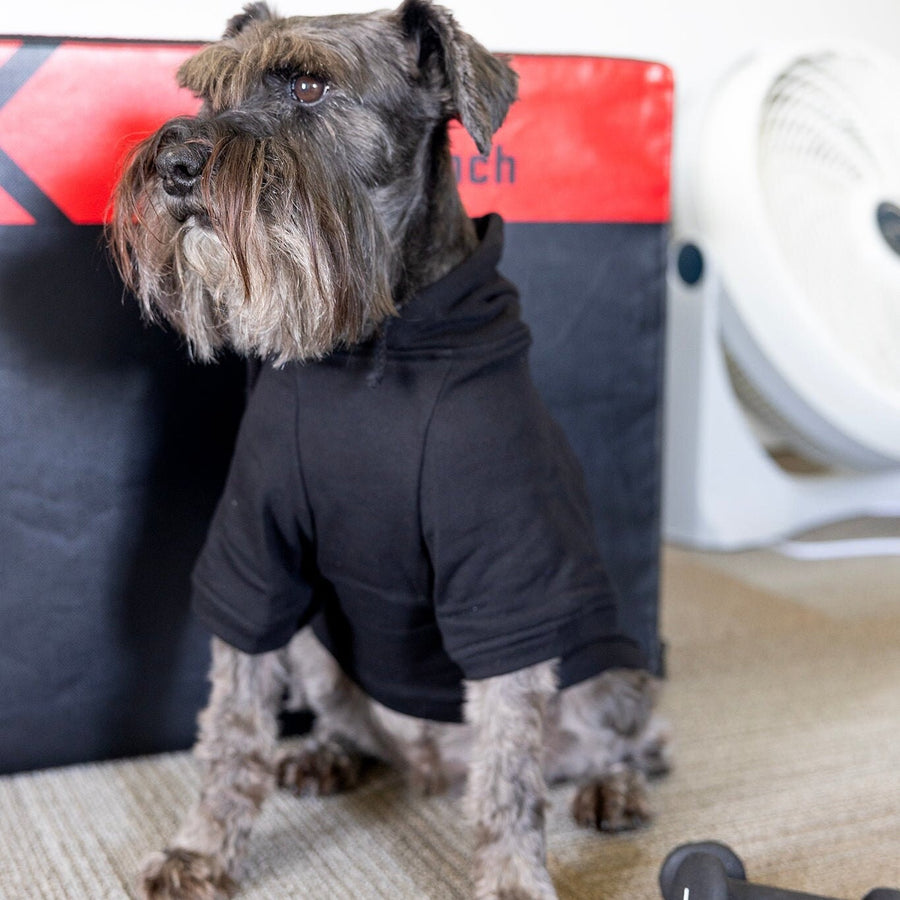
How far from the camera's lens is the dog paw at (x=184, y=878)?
1173 mm

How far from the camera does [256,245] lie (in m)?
1.05

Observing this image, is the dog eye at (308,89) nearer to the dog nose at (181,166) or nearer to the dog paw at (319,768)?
the dog nose at (181,166)

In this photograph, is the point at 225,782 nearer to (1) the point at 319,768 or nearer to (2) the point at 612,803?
(1) the point at 319,768

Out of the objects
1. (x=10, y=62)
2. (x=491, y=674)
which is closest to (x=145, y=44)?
(x=10, y=62)

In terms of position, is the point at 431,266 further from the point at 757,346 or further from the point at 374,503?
the point at 757,346

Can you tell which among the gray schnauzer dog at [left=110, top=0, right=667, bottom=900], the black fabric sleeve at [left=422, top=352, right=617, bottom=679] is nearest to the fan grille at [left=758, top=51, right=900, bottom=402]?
the gray schnauzer dog at [left=110, top=0, right=667, bottom=900]

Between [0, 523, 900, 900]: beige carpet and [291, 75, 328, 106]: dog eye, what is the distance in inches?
33.7

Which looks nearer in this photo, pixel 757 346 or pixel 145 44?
pixel 145 44

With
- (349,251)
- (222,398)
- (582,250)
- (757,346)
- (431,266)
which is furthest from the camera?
(757,346)

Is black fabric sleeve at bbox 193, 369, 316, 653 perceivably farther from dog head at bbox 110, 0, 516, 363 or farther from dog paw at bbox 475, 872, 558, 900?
dog paw at bbox 475, 872, 558, 900

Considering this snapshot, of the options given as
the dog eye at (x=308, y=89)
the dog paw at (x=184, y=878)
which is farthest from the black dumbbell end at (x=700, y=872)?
the dog eye at (x=308, y=89)

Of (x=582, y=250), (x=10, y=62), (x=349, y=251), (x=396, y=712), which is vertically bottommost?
(x=396, y=712)

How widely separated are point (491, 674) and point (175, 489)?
544 millimetres

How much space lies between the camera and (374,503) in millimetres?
1163
